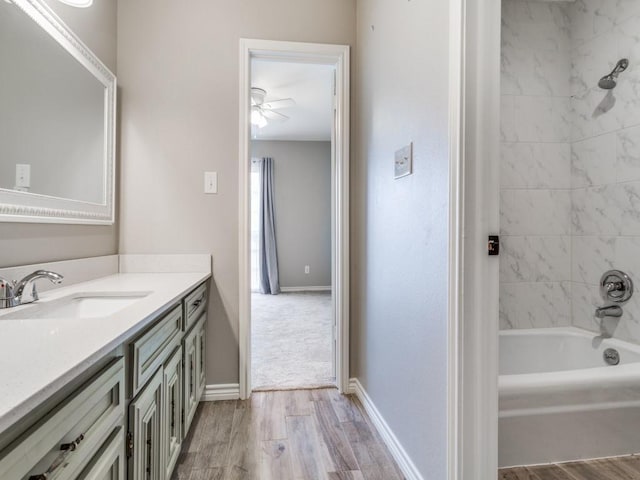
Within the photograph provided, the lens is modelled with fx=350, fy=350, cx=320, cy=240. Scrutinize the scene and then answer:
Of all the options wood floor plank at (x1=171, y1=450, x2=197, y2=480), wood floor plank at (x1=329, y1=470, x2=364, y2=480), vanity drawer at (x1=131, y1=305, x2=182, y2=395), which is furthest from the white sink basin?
wood floor plank at (x1=329, y1=470, x2=364, y2=480)

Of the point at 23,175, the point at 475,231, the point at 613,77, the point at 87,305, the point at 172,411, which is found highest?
the point at 613,77

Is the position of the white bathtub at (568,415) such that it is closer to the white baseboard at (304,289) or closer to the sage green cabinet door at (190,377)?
the sage green cabinet door at (190,377)

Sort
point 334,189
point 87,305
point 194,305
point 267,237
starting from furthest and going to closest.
Answer: point 267,237 → point 334,189 → point 194,305 → point 87,305

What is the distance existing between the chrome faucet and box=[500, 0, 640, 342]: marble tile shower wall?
2.28 meters

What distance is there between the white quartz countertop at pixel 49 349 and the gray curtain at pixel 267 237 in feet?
15.0

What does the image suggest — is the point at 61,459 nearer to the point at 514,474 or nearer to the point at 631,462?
the point at 514,474

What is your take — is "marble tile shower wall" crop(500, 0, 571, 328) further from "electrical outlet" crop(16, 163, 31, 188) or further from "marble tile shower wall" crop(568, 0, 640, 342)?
"electrical outlet" crop(16, 163, 31, 188)

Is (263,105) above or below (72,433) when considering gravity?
above

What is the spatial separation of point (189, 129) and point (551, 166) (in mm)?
2251

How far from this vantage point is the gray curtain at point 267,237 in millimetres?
5750

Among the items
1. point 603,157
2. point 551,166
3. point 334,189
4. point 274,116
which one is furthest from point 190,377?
point 274,116

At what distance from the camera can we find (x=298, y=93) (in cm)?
388

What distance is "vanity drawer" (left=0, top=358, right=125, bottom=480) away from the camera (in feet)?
1.69

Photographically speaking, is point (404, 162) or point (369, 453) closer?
point (404, 162)
